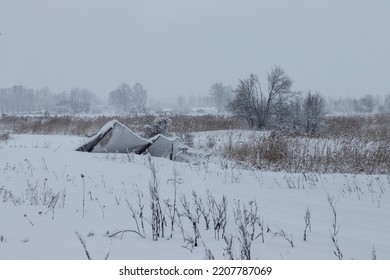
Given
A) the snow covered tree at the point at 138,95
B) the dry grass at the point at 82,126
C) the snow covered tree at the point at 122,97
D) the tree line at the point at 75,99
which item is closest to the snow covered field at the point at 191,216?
the dry grass at the point at 82,126

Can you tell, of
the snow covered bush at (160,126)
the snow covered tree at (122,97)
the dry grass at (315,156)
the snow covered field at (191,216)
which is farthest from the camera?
the snow covered tree at (122,97)

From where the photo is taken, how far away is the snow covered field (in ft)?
9.81

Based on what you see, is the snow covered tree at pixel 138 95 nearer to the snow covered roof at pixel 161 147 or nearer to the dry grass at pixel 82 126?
the dry grass at pixel 82 126

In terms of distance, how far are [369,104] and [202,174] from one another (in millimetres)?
71629

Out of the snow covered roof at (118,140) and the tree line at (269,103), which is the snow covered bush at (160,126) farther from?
the tree line at (269,103)

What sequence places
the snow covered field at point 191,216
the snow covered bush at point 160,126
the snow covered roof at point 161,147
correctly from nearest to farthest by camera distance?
the snow covered field at point 191,216 < the snow covered roof at point 161,147 < the snow covered bush at point 160,126

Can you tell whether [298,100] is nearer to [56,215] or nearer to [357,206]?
[357,206]

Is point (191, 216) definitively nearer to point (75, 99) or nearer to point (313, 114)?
point (313, 114)

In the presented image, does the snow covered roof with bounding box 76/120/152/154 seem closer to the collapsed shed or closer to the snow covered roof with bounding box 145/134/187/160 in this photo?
the collapsed shed

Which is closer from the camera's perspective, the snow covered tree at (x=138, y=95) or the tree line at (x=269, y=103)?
the tree line at (x=269, y=103)

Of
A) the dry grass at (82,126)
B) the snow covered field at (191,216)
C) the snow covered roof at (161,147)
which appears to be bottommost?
the snow covered field at (191,216)

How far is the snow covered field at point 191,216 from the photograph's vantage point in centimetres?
299

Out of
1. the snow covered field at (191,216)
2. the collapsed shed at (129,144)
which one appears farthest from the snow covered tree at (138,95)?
the snow covered field at (191,216)

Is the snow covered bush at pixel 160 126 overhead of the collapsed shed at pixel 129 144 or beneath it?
overhead
